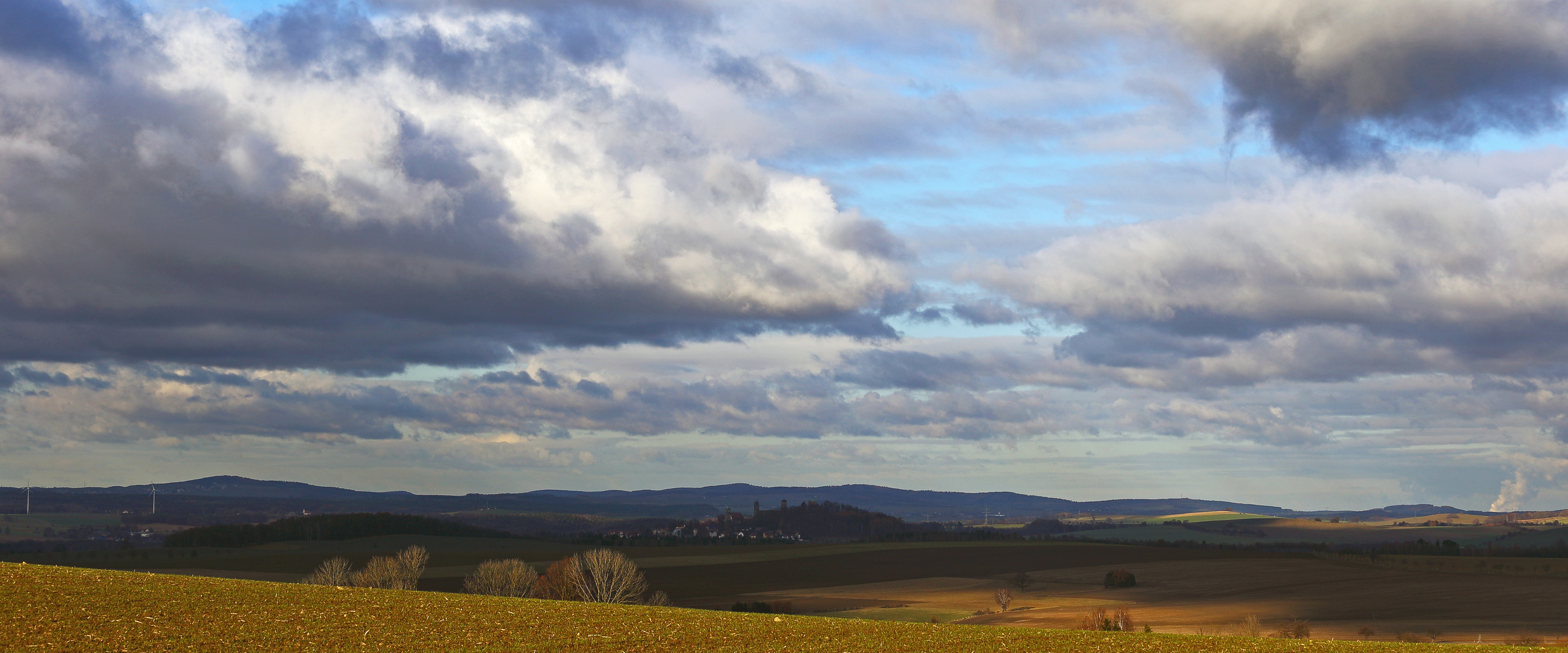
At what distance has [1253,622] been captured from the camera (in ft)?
284

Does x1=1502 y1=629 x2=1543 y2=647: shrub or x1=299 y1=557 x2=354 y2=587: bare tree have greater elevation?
x1=1502 y1=629 x2=1543 y2=647: shrub

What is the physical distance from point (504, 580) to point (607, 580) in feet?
43.8

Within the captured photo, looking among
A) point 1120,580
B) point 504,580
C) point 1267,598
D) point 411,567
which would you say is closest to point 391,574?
point 411,567

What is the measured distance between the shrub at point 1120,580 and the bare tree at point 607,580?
65.3 m

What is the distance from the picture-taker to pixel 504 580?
124 metres

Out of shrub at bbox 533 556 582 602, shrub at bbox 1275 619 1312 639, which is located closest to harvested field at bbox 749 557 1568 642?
shrub at bbox 1275 619 1312 639

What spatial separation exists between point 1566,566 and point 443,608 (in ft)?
553

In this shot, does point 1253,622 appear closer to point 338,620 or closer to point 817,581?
point 338,620

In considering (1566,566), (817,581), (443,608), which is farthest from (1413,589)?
(443,608)

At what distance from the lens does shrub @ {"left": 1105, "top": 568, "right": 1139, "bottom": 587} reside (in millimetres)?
153375

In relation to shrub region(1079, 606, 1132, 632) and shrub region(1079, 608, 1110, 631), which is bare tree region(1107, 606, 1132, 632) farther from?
shrub region(1079, 608, 1110, 631)

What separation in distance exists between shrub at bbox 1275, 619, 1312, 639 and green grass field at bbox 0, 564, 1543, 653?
152 feet

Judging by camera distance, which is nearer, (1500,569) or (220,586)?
(220,586)

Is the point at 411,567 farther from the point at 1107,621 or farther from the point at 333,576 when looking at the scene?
the point at 1107,621
